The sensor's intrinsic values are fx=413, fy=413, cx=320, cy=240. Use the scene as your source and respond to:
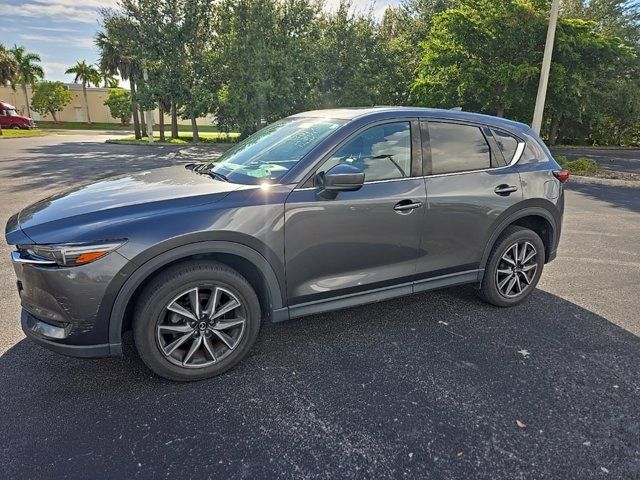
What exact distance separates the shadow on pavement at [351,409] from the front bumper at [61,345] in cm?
32

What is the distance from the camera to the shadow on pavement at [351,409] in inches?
81.9

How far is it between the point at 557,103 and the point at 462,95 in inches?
158

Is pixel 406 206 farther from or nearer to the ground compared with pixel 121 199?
nearer to the ground

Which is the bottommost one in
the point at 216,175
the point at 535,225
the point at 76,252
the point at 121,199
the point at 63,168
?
the point at 63,168

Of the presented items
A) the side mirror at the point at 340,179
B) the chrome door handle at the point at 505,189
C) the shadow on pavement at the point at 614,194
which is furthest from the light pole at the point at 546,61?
the side mirror at the point at 340,179

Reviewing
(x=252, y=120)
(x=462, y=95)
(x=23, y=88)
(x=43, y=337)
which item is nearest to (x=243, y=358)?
(x=43, y=337)

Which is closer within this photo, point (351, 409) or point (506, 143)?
point (351, 409)

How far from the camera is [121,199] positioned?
2660mm

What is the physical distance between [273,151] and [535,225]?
2.66 m

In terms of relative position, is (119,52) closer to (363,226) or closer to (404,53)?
(404,53)

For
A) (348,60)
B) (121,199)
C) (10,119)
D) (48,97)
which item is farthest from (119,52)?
(121,199)

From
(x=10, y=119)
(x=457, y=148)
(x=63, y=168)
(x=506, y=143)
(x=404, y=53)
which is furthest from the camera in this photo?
(x=10, y=119)

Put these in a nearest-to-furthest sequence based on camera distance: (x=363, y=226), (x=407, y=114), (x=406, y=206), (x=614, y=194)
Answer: (x=363, y=226)
(x=406, y=206)
(x=407, y=114)
(x=614, y=194)

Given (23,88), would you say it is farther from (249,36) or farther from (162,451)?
(162,451)
